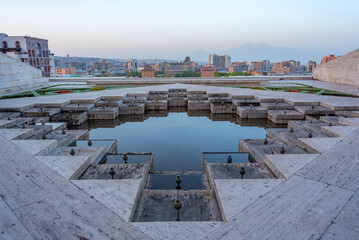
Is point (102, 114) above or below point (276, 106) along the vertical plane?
below

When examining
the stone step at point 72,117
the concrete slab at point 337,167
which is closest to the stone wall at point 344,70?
the concrete slab at point 337,167

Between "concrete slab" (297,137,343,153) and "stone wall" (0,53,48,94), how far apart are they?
15.2 m

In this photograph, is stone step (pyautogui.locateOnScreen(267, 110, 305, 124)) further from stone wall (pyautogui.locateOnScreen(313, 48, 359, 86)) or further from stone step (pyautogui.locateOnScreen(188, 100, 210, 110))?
stone wall (pyautogui.locateOnScreen(313, 48, 359, 86))

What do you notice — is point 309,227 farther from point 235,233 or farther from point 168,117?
point 168,117

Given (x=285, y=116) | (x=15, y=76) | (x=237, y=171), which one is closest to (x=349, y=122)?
(x=285, y=116)

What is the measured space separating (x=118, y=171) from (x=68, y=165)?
0.84 m

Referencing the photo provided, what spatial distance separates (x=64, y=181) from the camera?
3.47 meters

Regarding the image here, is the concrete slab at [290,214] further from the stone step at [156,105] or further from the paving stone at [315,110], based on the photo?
the stone step at [156,105]

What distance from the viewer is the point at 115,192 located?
3.24 meters

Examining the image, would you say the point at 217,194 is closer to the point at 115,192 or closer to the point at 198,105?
the point at 115,192

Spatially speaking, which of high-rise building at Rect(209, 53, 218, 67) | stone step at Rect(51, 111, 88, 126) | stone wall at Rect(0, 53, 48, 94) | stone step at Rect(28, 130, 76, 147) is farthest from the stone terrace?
high-rise building at Rect(209, 53, 218, 67)

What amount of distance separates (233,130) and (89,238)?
6.31 meters

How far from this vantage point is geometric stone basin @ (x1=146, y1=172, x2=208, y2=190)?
420cm

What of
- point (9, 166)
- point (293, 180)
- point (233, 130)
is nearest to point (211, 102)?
point (233, 130)
